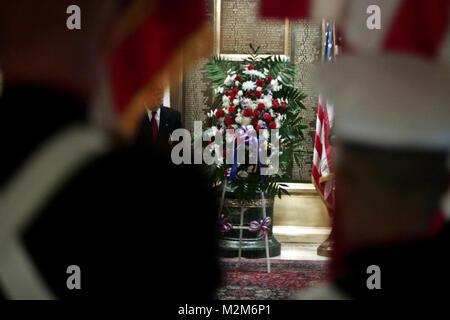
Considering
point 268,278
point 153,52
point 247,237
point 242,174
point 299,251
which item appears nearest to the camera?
point 153,52

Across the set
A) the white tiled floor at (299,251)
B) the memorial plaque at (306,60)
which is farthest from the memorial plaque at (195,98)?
the white tiled floor at (299,251)

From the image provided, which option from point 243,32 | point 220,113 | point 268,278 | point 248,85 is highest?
point 243,32

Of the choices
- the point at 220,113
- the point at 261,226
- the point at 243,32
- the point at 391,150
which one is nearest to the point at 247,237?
the point at 261,226

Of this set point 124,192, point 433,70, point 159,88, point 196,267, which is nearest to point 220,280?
point 196,267

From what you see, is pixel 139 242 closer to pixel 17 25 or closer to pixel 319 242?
pixel 17 25

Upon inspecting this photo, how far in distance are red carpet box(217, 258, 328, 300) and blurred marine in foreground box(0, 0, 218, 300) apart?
249 cm

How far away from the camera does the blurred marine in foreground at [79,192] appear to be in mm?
661

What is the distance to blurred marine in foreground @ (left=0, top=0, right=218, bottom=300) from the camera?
661 mm

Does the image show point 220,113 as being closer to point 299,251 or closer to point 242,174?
point 242,174

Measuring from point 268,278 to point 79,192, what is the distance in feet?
10.9

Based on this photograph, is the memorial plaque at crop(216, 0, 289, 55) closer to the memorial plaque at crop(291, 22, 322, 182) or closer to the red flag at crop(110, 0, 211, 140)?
the memorial plaque at crop(291, 22, 322, 182)

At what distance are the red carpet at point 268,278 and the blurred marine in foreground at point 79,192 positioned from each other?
2.49 metres

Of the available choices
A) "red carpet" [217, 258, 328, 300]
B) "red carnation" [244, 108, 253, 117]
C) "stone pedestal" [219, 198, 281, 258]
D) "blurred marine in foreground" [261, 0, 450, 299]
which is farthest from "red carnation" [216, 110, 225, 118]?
"blurred marine in foreground" [261, 0, 450, 299]

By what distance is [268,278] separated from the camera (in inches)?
153
